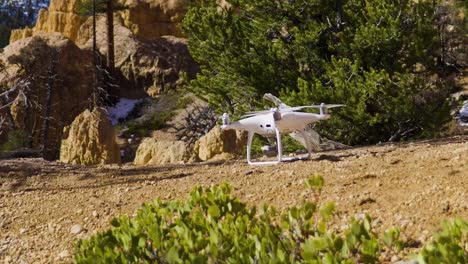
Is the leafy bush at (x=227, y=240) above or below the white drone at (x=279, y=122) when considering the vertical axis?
below

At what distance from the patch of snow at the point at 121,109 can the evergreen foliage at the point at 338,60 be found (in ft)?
48.3

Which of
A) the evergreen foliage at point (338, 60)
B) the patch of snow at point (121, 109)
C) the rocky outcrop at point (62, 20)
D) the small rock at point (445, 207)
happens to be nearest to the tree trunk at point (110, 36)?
the patch of snow at point (121, 109)

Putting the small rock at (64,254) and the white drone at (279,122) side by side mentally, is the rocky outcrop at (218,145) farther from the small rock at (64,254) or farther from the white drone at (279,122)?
the small rock at (64,254)

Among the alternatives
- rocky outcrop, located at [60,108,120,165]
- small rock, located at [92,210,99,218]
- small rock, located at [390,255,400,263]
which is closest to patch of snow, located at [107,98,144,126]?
rocky outcrop, located at [60,108,120,165]

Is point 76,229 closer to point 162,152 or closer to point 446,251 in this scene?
point 446,251

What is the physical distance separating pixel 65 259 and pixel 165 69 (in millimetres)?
23531

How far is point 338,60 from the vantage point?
393 inches

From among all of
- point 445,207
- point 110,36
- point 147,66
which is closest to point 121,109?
point 147,66

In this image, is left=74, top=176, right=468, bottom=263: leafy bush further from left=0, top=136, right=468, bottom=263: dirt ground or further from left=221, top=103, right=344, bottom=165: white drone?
left=221, top=103, right=344, bottom=165: white drone

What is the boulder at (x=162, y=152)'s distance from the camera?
10461mm

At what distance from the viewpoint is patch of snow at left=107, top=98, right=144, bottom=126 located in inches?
1001

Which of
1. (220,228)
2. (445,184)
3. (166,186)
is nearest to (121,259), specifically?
(220,228)

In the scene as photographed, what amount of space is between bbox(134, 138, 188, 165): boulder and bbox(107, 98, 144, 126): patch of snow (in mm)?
13954

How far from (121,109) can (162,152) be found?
15.8 m
